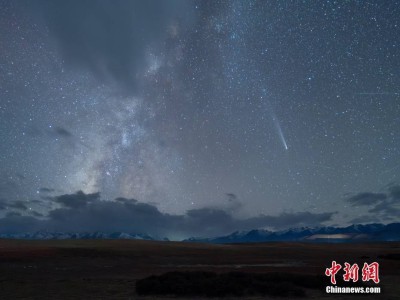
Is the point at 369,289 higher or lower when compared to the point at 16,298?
higher

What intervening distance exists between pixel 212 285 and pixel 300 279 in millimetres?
7968

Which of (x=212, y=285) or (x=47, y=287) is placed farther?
(x=47, y=287)

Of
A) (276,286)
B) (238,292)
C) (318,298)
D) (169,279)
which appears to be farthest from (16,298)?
(318,298)

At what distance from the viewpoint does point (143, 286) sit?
25.8 metres

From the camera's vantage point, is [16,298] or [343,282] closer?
[16,298]

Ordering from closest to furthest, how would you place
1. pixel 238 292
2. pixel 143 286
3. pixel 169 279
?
pixel 238 292 → pixel 143 286 → pixel 169 279

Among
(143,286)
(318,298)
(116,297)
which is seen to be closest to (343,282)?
(318,298)

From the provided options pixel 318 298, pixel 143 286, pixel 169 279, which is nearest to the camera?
pixel 318 298

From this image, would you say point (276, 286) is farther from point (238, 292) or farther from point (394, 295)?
point (394, 295)

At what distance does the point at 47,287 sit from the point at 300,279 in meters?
21.0

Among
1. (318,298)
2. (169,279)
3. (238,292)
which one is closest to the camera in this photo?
(318,298)

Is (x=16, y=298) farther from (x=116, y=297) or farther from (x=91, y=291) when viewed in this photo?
(x=116, y=297)

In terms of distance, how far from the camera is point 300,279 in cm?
2856

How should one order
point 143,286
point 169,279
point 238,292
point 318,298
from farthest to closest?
point 169,279
point 143,286
point 238,292
point 318,298
